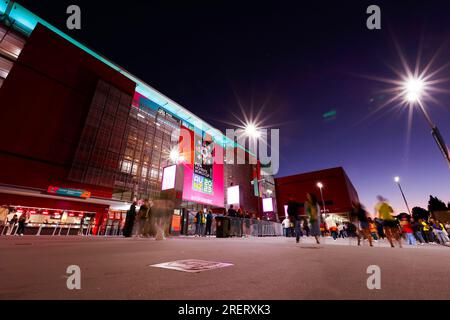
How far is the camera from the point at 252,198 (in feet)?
150

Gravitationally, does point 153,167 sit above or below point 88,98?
below

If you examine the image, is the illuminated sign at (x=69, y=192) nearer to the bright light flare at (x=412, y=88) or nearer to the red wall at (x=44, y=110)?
the red wall at (x=44, y=110)

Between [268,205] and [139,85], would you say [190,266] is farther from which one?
[139,85]

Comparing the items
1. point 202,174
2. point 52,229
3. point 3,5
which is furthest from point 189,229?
point 3,5

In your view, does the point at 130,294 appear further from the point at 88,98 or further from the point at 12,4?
the point at 12,4

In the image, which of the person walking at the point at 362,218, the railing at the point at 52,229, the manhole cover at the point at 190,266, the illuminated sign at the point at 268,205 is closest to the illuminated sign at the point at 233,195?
the illuminated sign at the point at 268,205

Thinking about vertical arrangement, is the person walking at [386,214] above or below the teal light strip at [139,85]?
below

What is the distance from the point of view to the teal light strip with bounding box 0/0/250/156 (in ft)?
75.7

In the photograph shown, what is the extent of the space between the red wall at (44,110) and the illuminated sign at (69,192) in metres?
0.69

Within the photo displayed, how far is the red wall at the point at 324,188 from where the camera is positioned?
141ft
